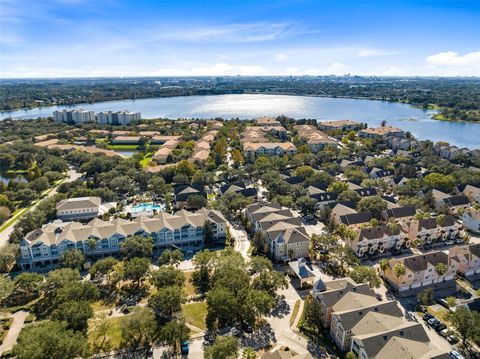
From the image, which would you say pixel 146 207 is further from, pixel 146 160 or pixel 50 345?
pixel 146 160

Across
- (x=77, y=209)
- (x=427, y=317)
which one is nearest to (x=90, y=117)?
(x=77, y=209)

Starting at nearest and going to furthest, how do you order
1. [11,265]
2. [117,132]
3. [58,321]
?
1. [58,321]
2. [11,265]
3. [117,132]

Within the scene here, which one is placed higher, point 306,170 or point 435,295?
point 306,170

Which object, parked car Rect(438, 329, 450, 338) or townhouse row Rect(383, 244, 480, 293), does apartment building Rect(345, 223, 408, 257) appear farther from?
parked car Rect(438, 329, 450, 338)

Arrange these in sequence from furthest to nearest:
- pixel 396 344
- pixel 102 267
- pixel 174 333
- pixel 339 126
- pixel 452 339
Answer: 1. pixel 339 126
2. pixel 102 267
3. pixel 452 339
4. pixel 174 333
5. pixel 396 344

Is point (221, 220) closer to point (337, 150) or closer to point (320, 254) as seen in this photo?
point (320, 254)

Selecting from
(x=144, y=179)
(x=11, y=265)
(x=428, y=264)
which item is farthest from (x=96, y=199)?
(x=428, y=264)
